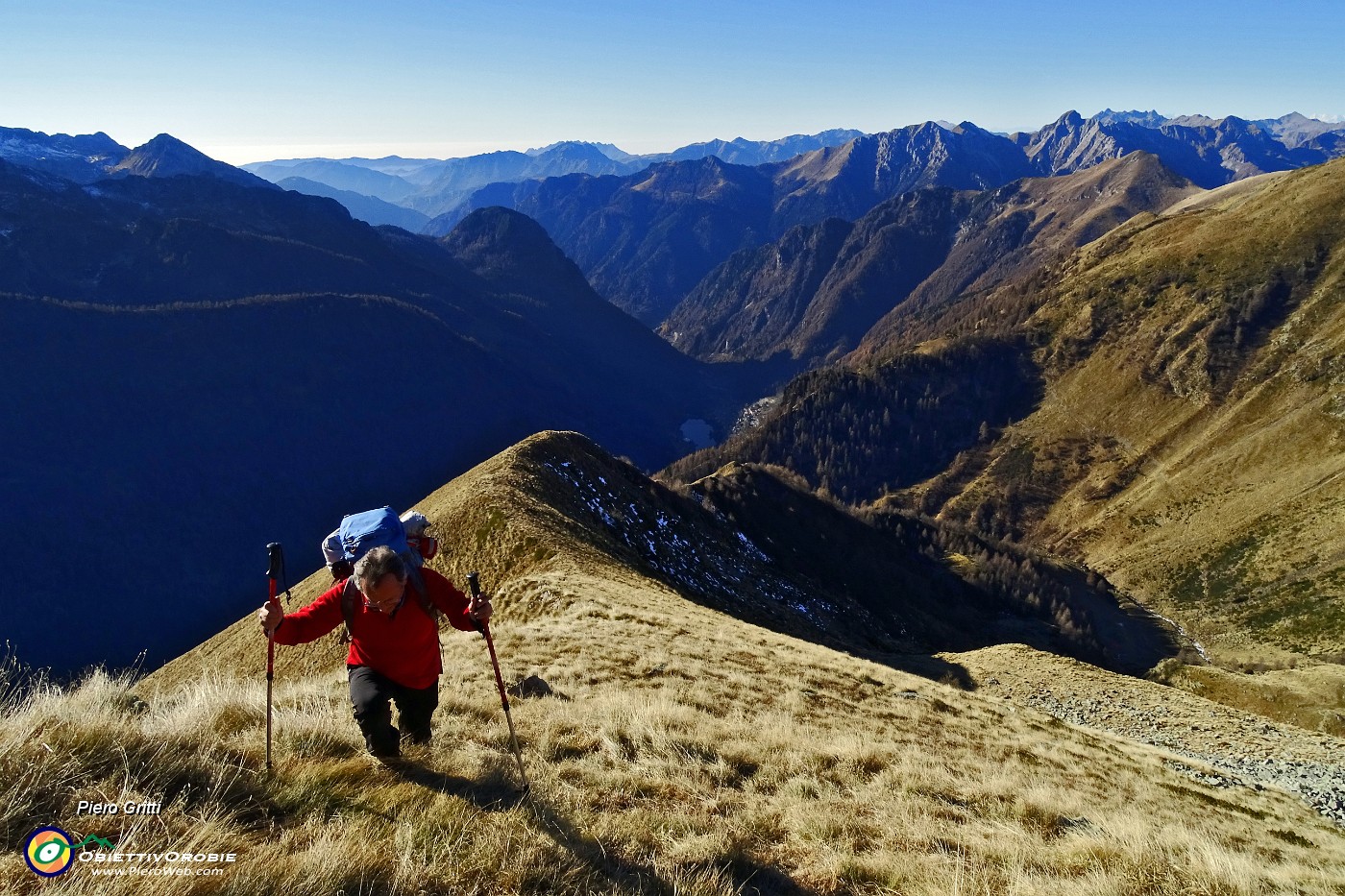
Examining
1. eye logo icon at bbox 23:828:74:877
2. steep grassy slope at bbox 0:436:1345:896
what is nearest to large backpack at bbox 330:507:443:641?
steep grassy slope at bbox 0:436:1345:896

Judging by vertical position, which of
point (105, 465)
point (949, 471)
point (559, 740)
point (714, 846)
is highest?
point (714, 846)

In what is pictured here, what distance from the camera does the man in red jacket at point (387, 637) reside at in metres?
6.81

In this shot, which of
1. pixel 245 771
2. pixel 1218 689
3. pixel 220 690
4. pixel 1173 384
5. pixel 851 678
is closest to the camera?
pixel 245 771

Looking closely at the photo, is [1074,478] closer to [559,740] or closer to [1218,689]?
[1218,689]

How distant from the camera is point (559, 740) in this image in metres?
8.95

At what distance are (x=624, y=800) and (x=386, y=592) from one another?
3463 millimetres

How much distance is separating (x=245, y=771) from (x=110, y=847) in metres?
1.40

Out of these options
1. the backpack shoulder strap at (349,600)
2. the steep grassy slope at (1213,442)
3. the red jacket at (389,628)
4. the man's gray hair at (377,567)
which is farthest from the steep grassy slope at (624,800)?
the steep grassy slope at (1213,442)

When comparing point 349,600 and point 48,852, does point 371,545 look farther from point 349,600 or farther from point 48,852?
point 48,852

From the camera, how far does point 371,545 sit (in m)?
7.05

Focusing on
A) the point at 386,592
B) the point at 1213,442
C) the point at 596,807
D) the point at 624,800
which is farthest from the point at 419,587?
the point at 1213,442

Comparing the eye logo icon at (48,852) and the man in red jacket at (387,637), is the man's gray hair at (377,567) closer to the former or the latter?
the man in red jacket at (387,637)

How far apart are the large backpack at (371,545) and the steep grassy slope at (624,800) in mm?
1629

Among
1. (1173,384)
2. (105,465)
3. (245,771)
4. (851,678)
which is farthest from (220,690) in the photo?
(105,465)
